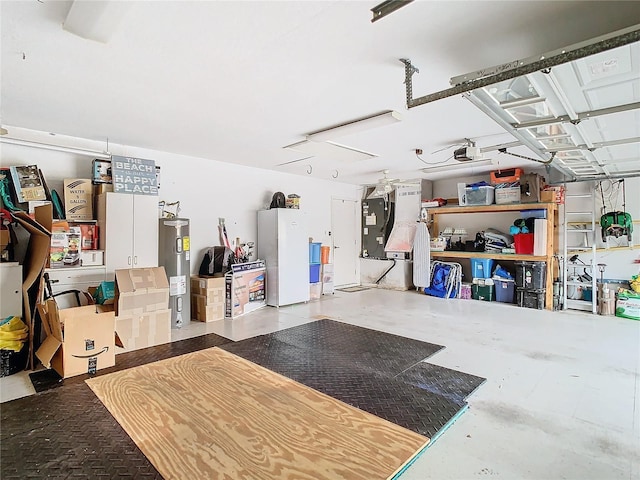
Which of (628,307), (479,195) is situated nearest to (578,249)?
(628,307)

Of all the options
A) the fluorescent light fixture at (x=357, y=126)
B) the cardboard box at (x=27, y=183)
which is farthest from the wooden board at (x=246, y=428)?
the fluorescent light fixture at (x=357, y=126)

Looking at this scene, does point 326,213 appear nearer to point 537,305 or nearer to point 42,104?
point 537,305

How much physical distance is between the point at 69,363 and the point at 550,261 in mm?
6907

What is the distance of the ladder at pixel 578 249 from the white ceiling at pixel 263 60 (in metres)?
3.05

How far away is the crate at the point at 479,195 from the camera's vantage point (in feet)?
21.0

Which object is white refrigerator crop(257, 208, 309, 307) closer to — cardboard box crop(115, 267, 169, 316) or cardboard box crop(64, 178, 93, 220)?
cardboard box crop(115, 267, 169, 316)

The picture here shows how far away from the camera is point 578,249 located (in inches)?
225

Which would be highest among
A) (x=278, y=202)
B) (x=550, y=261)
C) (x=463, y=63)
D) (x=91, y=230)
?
(x=463, y=63)

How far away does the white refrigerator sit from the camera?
578 cm

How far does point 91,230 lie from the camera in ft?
13.5

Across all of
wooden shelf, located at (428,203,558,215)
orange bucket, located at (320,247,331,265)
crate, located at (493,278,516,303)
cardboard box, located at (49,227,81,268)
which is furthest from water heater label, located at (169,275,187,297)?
Result: crate, located at (493,278,516,303)

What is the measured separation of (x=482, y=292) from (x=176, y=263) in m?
5.57

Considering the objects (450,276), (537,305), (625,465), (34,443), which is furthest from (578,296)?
(34,443)

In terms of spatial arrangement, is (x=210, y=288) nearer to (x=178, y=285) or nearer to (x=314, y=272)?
(x=178, y=285)
